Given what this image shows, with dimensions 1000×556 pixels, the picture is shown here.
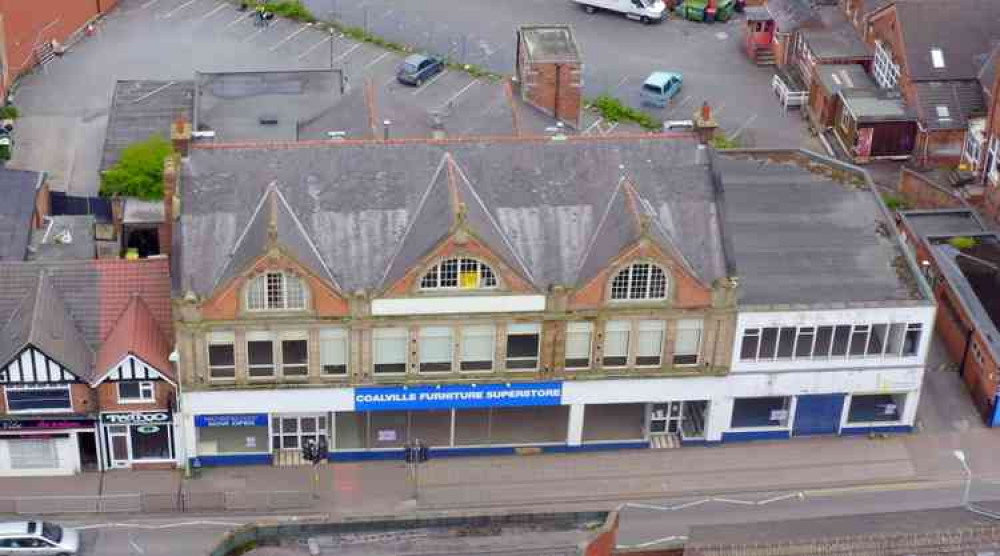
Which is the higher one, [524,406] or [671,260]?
[671,260]

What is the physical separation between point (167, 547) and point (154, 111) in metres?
37.9

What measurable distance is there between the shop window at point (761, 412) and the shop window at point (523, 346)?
458 inches

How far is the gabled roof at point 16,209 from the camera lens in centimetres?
9331

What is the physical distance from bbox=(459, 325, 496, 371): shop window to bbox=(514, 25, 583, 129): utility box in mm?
20874

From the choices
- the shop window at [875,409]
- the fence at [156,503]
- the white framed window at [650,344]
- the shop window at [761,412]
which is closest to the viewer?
the fence at [156,503]

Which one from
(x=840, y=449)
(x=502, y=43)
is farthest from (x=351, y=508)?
(x=502, y=43)

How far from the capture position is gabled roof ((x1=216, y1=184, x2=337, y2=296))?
8119 centimetres

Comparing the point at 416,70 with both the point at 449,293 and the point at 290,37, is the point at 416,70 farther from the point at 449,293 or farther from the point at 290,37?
the point at 449,293

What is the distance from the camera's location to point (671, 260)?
82875mm

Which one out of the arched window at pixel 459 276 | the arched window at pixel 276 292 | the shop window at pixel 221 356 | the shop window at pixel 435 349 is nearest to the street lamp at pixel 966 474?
the arched window at pixel 459 276

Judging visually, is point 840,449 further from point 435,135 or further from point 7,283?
point 7,283

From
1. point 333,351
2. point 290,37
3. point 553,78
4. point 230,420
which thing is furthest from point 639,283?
point 290,37

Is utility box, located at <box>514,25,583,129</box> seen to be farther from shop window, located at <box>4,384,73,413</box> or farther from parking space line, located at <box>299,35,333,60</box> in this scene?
shop window, located at <box>4,384,73,413</box>

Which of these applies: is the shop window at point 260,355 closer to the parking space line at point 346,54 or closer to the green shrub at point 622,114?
the green shrub at point 622,114
